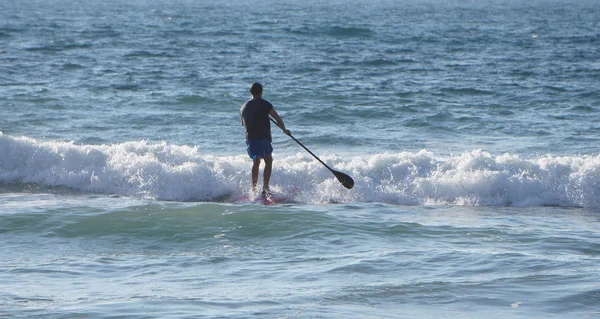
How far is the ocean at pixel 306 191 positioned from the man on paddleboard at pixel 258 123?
2.23ft

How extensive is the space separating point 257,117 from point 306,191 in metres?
1.54

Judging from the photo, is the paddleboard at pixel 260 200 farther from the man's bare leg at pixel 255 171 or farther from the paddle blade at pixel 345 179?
the paddle blade at pixel 345 179

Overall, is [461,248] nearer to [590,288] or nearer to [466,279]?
[466,279]

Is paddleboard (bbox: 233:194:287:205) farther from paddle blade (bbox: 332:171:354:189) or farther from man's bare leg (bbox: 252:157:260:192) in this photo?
paddle blade (bbox: 332:171:354:189)

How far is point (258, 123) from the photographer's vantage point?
10.4m

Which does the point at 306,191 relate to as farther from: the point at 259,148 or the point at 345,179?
the point at 259,148

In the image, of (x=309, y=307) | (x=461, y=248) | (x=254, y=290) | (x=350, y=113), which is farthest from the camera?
(x=350, y=113)

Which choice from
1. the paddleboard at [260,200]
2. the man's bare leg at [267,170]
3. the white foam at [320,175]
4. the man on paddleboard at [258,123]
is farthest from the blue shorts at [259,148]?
the white foam at [320,175]

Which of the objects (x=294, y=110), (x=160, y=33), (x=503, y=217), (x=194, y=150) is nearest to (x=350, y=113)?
(x=294, y=110)

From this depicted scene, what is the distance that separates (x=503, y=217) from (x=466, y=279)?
3020 mm

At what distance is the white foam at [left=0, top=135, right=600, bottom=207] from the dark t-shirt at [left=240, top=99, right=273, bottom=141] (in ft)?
3.84

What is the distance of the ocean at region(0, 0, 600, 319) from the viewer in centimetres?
677

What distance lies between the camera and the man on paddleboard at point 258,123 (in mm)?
10281

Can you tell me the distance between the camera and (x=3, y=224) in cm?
932
